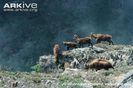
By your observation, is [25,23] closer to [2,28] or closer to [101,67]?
[2,28]

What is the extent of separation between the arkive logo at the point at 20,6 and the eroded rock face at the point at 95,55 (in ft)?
100

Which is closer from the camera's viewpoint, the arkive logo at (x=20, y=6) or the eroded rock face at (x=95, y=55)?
the eroded rock face at (x=95, y=55)

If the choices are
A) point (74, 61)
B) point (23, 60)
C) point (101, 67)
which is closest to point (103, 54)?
point (74, 61)

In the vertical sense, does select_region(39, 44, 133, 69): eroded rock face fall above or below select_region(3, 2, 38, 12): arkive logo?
below

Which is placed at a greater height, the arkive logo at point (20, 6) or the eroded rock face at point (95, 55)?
the arkive logo at point (20, 6)

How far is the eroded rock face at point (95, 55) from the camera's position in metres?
36.7

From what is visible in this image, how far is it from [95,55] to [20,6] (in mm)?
36771

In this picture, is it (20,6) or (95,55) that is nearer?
(95,55)

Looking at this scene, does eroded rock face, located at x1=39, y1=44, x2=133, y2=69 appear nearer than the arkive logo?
Yes

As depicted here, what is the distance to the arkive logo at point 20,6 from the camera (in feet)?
230

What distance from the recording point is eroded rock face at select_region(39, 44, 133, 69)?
3666 cm

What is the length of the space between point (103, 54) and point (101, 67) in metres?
7.62

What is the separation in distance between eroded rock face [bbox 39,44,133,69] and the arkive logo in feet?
100

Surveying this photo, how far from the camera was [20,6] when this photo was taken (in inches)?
2904
